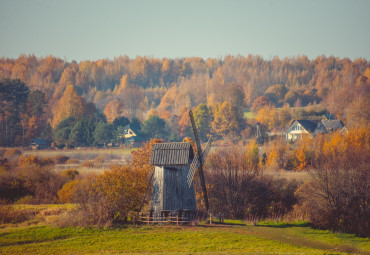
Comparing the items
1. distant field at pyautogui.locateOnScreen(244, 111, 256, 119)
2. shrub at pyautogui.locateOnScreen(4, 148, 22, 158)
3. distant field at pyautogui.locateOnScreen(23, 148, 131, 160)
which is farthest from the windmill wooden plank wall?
distant field at pyautogui.locateOnScreen(244, 111, 256, 119)

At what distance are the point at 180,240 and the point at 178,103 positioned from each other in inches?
4865

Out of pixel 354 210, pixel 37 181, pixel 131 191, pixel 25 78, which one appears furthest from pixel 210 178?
pixel 25 78

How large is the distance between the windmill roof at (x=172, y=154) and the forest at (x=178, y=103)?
54.3m

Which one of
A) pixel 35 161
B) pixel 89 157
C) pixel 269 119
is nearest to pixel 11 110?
pixel 89 157

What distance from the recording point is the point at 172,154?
3102 cm

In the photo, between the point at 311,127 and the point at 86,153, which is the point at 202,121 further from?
the point at 86,153

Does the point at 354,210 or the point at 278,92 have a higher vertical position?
the point at 278,92

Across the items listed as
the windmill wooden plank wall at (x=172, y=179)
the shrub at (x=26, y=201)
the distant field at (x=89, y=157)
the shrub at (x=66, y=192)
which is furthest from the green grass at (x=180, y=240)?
the distant field at (x=89, y=157)

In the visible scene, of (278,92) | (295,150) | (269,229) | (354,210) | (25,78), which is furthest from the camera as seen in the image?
(25,78)

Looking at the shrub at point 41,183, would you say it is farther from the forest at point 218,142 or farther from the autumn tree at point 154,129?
the autumn tree at point 154,129

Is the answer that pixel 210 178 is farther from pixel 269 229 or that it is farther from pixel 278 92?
pixel 278 92

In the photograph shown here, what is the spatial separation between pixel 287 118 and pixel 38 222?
239 ft

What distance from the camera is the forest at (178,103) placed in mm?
88750

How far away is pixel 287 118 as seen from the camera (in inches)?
3812
